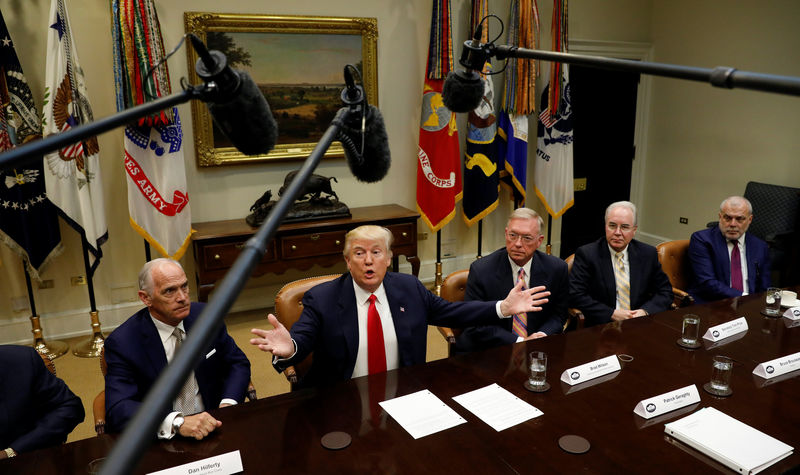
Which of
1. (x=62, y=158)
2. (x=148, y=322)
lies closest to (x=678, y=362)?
(x=148, y=322)

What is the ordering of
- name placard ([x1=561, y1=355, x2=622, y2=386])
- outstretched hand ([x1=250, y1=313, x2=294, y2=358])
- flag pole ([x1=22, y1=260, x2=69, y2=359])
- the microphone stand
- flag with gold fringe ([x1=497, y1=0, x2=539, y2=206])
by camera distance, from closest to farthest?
the microphone stand
outstretched hand ([x1=250, y1=313, x2=294, y2=358])
name placard ([x1=561, y1=355, x2=622, y2=386])
flag pole ([x1=22, y1=260, x2=69, y2=359])
flag with gold fringe ([x1=497, y1=0, x2=539, y2=206])

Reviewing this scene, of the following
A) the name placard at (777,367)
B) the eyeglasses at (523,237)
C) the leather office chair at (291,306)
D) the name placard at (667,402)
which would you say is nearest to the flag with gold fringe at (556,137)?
the eyeglasses at (523,237)

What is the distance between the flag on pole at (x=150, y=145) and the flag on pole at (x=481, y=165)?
2.52m

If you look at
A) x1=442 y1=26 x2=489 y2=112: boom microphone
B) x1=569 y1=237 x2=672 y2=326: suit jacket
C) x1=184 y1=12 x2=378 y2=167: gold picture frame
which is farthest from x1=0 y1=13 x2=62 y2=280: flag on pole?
x1=569 y1=237 x2=672 y2=326: suit jacket

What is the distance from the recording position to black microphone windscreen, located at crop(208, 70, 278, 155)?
0.78m

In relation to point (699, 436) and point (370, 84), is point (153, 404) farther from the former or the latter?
point (370, 84)

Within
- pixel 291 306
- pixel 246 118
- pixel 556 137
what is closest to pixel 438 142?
pixel 556 137

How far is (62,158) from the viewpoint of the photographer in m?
3.84

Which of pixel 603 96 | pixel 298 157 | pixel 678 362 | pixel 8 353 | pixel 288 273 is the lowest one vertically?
pixel 288 273

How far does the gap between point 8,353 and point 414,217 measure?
3.27 metres

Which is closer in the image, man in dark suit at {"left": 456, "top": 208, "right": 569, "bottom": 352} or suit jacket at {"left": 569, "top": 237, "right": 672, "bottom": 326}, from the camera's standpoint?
man in dark suit at {"left": 456, "top": 208, "right": 569, "bottom": 352}

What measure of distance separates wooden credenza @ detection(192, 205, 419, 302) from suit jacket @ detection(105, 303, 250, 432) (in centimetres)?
196

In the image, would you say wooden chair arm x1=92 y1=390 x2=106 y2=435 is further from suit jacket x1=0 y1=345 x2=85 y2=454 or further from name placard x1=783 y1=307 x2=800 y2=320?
name placard x1=783 y1=307 x2=800 y2=320

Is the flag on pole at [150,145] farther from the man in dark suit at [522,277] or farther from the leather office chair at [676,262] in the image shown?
the leather office chair at [676,262]
